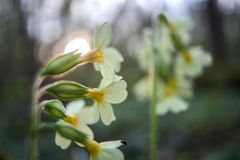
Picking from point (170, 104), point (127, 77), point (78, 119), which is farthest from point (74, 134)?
point (127, 77)

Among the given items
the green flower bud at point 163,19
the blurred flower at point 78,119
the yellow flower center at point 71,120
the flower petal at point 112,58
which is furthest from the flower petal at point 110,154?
the green flower bud at point 163,19

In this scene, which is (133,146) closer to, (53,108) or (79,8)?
(53,108)

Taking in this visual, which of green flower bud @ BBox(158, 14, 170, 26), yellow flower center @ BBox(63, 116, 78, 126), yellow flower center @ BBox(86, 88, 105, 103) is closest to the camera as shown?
yellow flower center @ BBox(86, 88, 105, 103)

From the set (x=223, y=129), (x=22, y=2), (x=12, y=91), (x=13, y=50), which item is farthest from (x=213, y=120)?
(x=13, y=50)

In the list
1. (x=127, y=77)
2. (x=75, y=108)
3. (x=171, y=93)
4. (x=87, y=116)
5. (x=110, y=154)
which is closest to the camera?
(x=110, y=154)

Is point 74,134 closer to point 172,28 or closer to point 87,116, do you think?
point 87,116

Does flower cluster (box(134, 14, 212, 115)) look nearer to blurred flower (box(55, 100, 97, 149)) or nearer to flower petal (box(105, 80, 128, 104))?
blurred flower (box(55, 100, 97, 149))

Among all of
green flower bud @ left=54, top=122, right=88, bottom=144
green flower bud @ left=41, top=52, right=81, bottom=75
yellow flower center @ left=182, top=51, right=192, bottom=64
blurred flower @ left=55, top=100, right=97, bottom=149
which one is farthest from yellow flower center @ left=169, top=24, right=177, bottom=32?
green flower bud @ left=54, top=122, right=88, bottom=144
